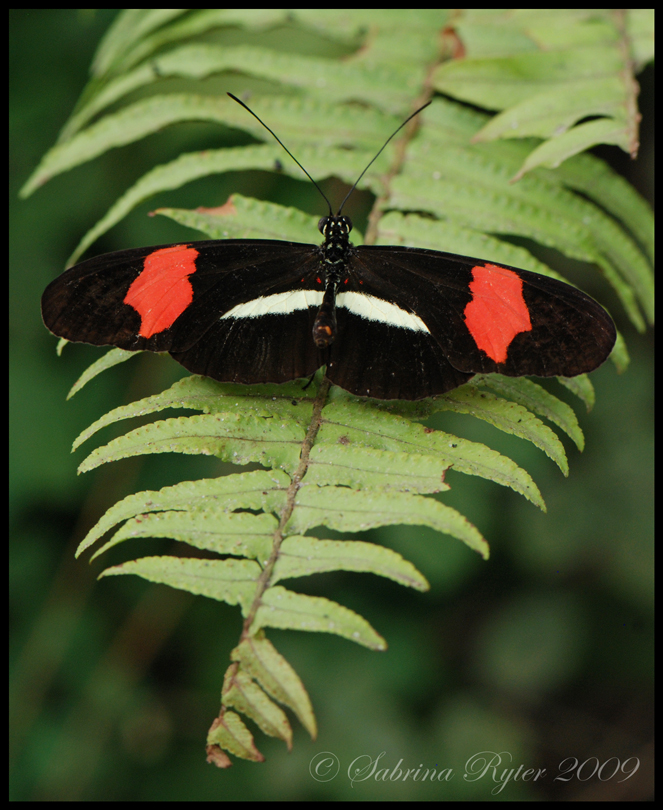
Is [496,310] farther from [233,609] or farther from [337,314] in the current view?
[233,609]

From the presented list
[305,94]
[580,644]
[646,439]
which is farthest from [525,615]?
[305,94]

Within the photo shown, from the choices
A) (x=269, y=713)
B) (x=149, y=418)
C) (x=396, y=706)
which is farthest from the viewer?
(x=396, y=706)

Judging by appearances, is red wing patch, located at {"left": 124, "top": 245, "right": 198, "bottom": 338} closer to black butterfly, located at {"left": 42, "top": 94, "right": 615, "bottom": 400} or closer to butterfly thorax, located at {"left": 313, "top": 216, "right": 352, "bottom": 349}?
black butterfly, located at {"left": 42, "top": 94, "right": 615, "bottom": 400}

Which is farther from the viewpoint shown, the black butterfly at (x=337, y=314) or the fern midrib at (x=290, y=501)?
the black butterfly at (x=337, y=314)

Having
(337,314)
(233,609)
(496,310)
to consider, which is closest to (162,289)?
(337,314)

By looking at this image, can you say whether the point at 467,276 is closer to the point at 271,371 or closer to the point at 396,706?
the point at 271,371

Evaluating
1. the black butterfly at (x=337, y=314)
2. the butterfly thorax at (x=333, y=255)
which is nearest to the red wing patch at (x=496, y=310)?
the black butterfly at (x=337, y=314)

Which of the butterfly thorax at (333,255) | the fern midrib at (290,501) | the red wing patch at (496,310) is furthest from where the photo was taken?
the butterfly thorax at (333,255)

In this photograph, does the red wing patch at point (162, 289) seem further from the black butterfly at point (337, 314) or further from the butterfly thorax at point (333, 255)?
the butterfly thorax at point (333, 255)
